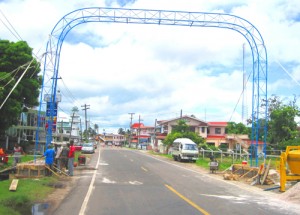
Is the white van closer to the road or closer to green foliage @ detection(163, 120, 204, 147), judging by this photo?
green foliage @ detection(163, 120, 204, 147)

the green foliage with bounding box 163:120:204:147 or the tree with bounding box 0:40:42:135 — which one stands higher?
the tree with bounding box 0:40:42:135

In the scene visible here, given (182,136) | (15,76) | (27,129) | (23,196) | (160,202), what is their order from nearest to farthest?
(23,196), (160,202), (15,76), (27,129), (182,136)

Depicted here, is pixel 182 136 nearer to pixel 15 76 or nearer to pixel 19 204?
pixel 15 76

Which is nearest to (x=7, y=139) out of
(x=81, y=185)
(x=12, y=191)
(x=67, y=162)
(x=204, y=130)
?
(x=67, y=162)

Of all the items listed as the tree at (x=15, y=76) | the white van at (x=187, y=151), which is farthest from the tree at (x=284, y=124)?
the tree at (x=15, y=76)

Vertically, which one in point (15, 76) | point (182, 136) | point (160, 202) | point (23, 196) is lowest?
point (160, 202)

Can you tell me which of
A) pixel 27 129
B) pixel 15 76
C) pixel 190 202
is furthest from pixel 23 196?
pixel 27 129

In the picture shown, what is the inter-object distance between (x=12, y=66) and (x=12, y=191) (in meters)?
19.9

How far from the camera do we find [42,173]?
18297 millimetres

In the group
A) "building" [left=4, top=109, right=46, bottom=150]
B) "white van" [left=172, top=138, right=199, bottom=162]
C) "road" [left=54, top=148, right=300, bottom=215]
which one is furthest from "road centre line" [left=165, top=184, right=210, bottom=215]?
"building" [left=4, top=109, right=46, bottom=150]

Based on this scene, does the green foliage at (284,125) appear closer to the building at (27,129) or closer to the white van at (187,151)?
the white van at (187,151)

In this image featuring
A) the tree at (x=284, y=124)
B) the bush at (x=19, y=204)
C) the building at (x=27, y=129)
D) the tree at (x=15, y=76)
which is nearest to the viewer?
the bush at (x=19, y=204)

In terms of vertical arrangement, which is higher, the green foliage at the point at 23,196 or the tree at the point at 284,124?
the tree at the point at 284,124

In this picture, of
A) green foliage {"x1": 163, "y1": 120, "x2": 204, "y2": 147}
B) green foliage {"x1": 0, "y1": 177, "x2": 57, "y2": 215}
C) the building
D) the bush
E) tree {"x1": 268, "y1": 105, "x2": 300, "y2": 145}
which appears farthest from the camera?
green foliage {"x1": 163, "y1": 120, "x2": 204, "y2": 147}
